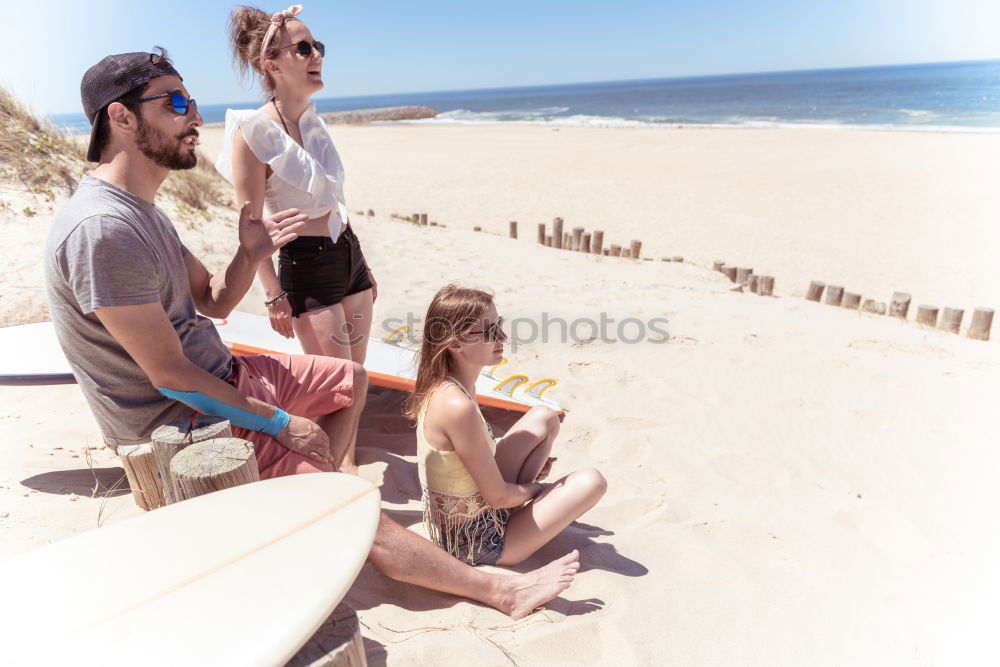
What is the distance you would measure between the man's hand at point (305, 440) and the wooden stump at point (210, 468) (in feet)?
1.44

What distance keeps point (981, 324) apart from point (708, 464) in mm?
3982

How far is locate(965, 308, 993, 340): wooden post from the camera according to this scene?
5.60 m

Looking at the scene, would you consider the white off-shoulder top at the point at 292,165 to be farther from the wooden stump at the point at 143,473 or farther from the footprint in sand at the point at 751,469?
the footprint in sand at the point at 751,469

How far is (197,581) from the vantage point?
1.49 meters

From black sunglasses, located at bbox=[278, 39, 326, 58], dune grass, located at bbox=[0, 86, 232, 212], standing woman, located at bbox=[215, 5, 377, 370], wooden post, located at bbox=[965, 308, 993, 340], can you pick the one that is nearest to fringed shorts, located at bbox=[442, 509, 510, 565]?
standing woman, located at bbox=[215, 5, 377, 370]

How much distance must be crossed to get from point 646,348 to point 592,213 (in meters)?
8.21

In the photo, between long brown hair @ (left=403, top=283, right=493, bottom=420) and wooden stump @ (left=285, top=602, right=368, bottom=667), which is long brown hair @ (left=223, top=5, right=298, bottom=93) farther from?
wooden stump @ (left=285, top=602, right=368, bottom=667)

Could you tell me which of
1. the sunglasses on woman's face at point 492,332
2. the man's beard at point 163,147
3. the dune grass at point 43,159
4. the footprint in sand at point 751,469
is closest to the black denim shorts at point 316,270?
the man's beard at point 163,147

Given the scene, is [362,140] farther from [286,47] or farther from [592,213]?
[286,47]

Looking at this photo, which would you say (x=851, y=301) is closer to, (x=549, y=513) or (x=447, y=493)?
(x=549, y=513)

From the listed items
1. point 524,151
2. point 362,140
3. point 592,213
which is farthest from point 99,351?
point 362,140

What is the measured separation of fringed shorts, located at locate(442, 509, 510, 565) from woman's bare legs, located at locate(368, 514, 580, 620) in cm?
18

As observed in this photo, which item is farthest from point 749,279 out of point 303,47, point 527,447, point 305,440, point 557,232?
point 305,440

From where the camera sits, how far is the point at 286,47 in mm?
2811
